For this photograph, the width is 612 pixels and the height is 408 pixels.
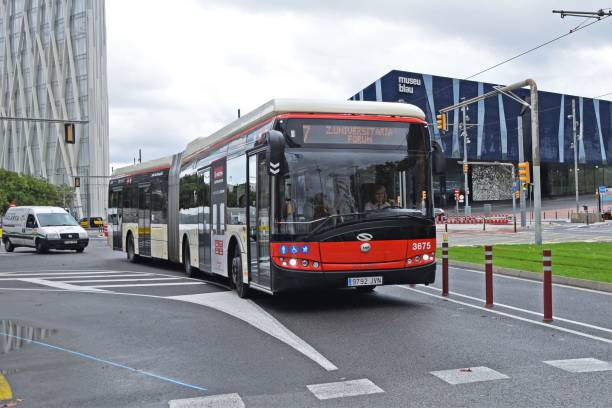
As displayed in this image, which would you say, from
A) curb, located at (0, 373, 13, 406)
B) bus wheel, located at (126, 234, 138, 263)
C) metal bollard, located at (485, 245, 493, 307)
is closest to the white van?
bus wheel, located at (126, 234, 138, 263)

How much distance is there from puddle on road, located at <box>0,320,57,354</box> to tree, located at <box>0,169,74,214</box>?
76.7 meters

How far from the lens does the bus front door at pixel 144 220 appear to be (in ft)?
68.1

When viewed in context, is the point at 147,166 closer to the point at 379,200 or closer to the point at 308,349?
the point at 379,200

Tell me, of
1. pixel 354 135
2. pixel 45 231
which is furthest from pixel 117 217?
pixel 354 135

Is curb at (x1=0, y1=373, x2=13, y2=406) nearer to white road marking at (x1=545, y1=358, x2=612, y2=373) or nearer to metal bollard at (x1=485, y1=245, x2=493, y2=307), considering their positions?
white road marking at (x1=545, y1=358, x2=612, y2=373)

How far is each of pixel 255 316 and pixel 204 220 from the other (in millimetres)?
4994

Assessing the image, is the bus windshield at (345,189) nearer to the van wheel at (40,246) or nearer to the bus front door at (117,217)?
the bus front door at (117,217)

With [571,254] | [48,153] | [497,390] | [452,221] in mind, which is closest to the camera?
[497,390]

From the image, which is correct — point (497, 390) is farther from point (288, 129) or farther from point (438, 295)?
point (438, 295)

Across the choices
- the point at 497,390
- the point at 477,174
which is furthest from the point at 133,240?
the point at 477,174

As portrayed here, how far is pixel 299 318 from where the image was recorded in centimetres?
1020

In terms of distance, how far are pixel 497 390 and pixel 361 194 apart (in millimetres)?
4699

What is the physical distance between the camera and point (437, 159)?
10828 millimetres

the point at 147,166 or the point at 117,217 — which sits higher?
the point at 147,166
